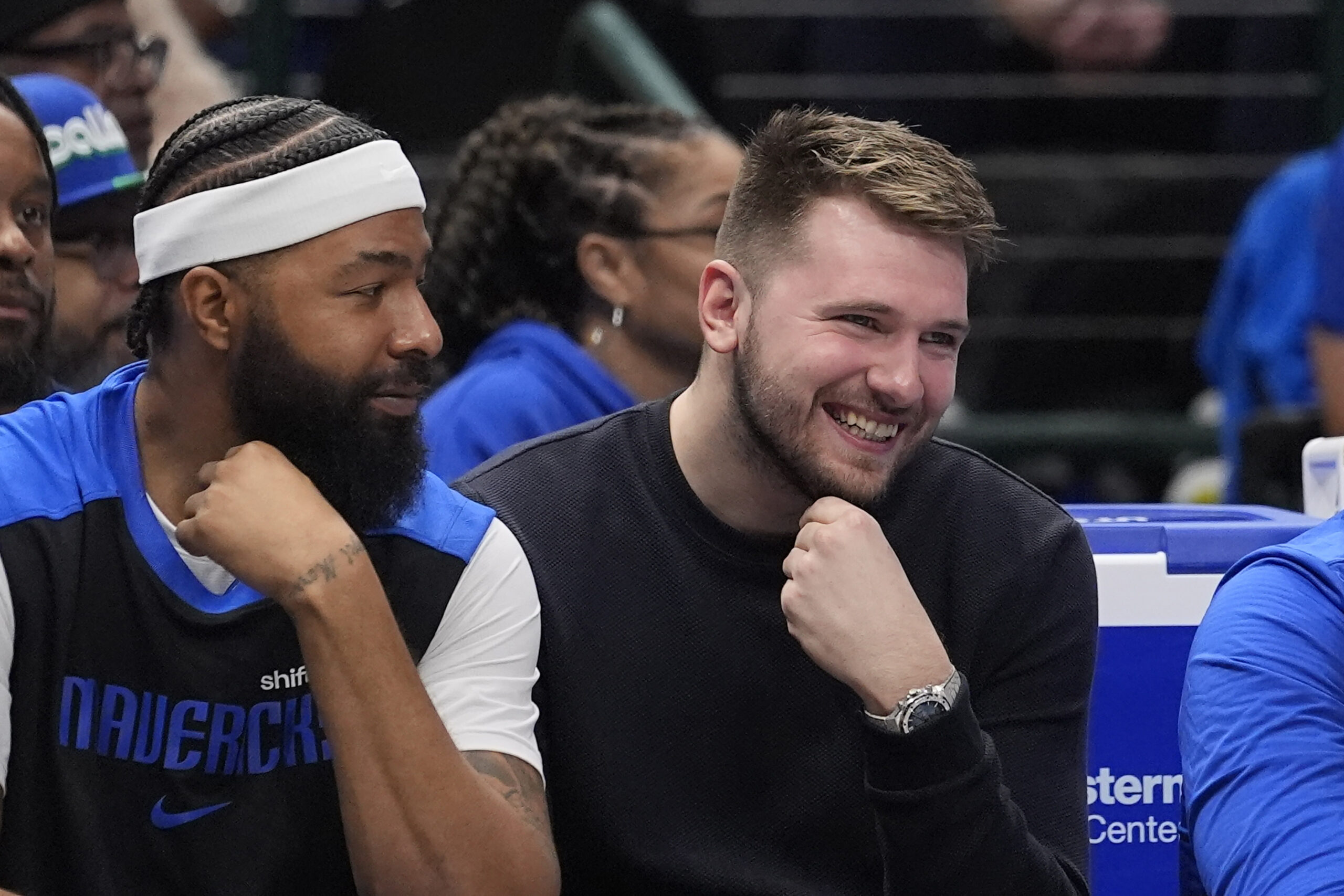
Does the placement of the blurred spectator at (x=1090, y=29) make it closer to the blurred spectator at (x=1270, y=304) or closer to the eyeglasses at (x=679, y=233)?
the blurred spectator at (x=1270, y=304)

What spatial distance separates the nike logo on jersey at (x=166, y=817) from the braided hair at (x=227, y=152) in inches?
20.6

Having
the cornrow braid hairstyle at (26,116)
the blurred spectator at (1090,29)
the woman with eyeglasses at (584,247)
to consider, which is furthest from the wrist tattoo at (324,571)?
the blurred spectator at (1090,29)

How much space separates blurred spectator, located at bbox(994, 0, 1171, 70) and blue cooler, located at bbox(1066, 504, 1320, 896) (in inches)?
126

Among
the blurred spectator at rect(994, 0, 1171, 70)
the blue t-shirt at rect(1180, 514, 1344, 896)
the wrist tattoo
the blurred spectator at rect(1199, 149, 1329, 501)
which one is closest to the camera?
the blue t-shirt at rect(1180, 514, 1344, 896)

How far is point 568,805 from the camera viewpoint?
2594 mm

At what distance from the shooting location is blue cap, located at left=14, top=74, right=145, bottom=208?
331 cm

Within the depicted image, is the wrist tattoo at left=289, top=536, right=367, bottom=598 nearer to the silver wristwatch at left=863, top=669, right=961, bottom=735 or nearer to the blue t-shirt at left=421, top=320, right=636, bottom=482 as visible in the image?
the silver wristwatch at left=863, top=669, right=961, bottom=735

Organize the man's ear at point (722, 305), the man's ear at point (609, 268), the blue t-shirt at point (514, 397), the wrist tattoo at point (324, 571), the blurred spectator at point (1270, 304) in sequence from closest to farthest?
the wrist tattoo at point (324, 571), the man's ear at point (722, 305), the blue t-shirt at point (514, 397), the man's ear at point (609, 268), the blurred spectator at point (1270, 304)

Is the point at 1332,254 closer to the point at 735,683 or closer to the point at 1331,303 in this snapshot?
the point at 1331,303

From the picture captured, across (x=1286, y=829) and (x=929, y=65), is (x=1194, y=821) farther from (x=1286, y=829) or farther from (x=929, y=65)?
(x=929, y=65)

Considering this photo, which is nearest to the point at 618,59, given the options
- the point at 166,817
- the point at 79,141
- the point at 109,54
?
the point at 109,54

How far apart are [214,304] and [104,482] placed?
231 millimetres

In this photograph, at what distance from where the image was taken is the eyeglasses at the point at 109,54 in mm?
3879

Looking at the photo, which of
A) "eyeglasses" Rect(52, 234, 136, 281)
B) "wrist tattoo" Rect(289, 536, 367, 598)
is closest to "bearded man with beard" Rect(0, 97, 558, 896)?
"wrist tattoo" Rect(289, 536, 367, 598)
